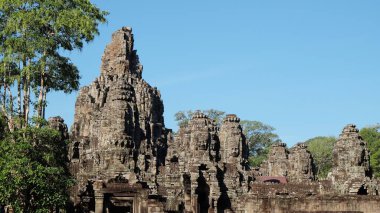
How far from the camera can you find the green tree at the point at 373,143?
197 ft

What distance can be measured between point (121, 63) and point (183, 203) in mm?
33784

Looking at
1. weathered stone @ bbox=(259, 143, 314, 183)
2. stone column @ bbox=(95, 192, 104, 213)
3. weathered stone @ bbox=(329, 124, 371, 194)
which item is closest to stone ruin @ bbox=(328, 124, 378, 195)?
weathered stone @ bbox=(329, 124, 371, 194)

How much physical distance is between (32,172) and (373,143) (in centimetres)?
5062

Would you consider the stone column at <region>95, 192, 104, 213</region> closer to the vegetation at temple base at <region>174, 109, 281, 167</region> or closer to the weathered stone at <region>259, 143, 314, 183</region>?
the weathered stone at <region>259, 143, 314, 183</region>

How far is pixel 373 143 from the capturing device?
6338 centimetres

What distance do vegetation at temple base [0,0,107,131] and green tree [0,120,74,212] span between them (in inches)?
34.6

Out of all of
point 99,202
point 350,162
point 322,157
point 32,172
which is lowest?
point 99,202

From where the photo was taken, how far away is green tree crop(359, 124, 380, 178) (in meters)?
60.0

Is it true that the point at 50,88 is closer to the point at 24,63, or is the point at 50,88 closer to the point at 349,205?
the point at 24,63

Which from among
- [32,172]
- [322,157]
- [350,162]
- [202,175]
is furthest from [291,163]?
[322,157]

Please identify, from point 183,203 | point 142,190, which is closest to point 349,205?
point 142,190

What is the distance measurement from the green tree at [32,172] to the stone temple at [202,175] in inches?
111

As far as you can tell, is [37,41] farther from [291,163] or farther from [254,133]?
[254,133]

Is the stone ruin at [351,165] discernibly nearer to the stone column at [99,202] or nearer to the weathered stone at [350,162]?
the weathered stone at [350,162]
